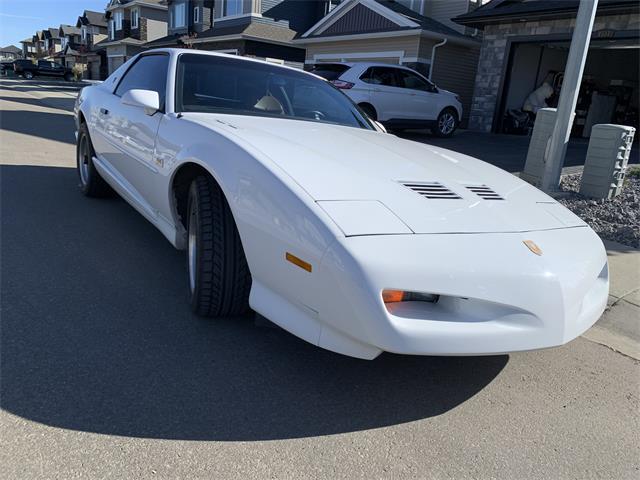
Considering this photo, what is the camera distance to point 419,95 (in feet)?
40.8

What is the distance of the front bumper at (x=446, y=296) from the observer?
1.89m

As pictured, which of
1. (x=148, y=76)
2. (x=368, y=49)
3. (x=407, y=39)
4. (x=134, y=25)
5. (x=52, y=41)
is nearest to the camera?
(x=148, y=76)

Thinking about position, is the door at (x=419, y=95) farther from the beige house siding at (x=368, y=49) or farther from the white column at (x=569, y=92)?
the white column at (x=569, y=92)

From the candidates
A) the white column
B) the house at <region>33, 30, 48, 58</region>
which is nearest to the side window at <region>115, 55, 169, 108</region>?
the white column

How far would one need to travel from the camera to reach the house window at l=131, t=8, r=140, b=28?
3868 cm

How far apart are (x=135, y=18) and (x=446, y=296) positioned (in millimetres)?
43606

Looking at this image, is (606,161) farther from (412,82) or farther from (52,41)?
(52,41)

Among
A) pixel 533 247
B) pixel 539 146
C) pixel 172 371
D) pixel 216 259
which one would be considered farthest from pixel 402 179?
pixel 539 146

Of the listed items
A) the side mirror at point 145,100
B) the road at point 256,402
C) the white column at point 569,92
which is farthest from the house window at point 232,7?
the road at point 256,402

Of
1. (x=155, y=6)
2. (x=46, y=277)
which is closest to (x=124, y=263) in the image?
(x=46, y=277)

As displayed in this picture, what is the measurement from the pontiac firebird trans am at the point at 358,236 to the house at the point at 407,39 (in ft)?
43.9

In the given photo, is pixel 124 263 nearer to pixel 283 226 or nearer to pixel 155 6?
pixel 283 226

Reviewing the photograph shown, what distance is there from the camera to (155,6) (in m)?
38.5

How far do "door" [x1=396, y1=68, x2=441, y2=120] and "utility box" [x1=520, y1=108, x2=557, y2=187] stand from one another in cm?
546
